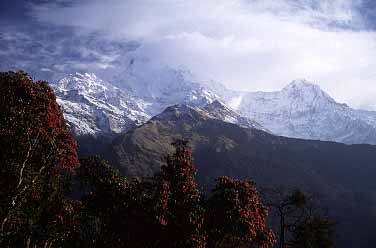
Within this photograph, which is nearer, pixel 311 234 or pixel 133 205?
pixel 133 205

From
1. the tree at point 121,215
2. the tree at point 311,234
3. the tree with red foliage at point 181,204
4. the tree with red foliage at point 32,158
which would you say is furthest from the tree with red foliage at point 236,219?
the tree with red foliage at point 32,158

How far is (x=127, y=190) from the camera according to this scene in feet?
121

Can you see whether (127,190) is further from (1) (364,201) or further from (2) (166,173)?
(1) (364,201)

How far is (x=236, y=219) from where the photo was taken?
28.3m

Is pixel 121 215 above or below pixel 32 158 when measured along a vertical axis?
below

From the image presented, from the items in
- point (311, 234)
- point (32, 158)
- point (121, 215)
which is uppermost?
point (32, 158)

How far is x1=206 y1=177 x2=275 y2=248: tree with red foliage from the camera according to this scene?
28.2 m

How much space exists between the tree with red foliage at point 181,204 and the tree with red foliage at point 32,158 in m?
6.52

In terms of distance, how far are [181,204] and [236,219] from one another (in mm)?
3711

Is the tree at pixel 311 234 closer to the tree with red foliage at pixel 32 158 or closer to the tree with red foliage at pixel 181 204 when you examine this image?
the tree with red foliage at pixel 181 204

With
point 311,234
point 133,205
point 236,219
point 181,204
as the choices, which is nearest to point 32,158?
point 133,205

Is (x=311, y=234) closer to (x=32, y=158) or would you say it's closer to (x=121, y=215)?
(x=121, y=215)

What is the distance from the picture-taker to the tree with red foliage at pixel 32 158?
22.0 m

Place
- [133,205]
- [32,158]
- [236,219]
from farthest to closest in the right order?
[133,205] → [32,158] → [236,219]
